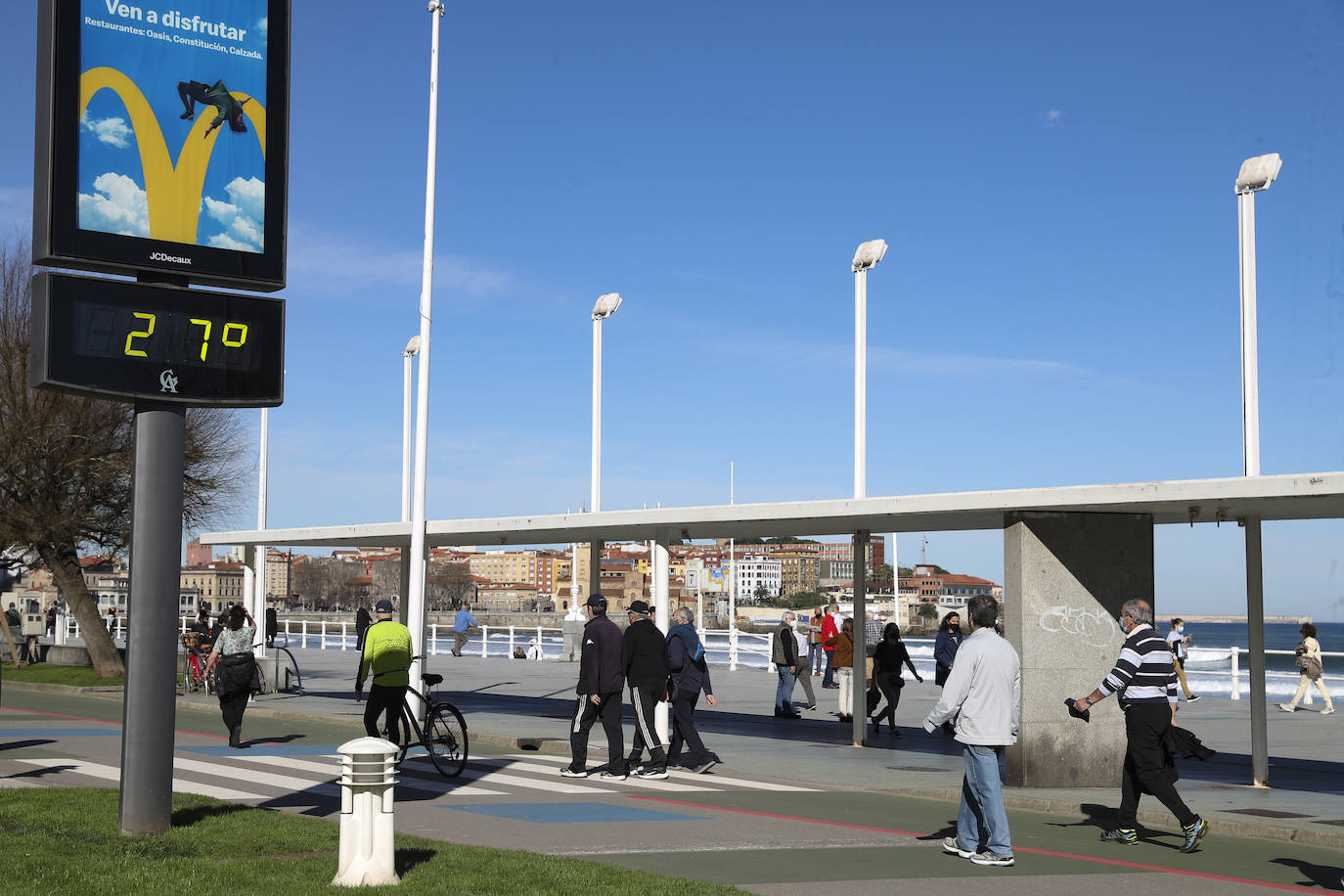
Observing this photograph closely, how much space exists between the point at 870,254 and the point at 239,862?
42.5ft

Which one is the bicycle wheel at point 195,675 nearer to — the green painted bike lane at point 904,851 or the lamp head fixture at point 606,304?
the lamp head fixture at point 606,304

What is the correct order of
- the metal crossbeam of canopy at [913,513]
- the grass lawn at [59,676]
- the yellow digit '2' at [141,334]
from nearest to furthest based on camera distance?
1. the yellow digit '2' at [141,334]
2. the metal crossbeam of canopy at [913,513]
3. the grass lawn at [59,676]

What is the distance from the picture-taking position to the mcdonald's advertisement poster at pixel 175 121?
978cm

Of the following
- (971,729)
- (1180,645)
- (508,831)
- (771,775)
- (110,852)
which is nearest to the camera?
(110,852)

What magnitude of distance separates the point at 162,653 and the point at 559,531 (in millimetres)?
10682

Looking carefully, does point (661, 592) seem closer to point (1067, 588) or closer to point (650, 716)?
point (650, 716)

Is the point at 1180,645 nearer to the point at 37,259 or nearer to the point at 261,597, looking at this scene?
the point at 261,597

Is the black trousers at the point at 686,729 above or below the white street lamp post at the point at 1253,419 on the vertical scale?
below

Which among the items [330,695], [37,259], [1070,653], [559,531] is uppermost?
[37,259]

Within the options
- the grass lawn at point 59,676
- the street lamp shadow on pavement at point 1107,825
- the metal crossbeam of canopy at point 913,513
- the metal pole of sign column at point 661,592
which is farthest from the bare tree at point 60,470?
the street lamp shadow on pavement at point 1107,825

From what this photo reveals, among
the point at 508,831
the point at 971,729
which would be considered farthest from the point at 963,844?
the point at 508,831

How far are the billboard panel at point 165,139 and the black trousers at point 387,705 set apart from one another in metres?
5.28

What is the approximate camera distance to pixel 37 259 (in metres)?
9.53

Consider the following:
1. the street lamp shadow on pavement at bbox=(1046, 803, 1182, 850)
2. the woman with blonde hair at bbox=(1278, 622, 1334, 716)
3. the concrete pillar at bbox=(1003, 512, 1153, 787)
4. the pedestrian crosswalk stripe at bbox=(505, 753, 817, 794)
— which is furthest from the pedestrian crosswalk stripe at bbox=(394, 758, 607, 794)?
the woman with blonde hair at bbox=(1278, 622, 1334, 716)
